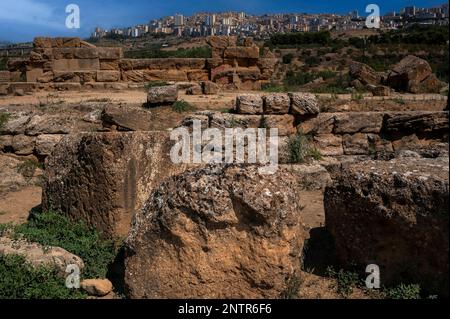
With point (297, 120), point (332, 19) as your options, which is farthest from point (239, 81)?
point (332, 19)

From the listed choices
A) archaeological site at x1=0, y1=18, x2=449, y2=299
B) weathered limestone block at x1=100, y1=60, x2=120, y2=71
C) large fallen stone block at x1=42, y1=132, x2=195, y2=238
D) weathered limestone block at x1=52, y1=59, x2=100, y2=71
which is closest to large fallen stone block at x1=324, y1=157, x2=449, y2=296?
archaeological site at x1=0, y1=18, x2=449, y2=299

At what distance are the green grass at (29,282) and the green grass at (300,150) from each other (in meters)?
5.09

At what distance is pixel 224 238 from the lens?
3.98 m

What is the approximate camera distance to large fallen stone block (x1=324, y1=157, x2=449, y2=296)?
387cm

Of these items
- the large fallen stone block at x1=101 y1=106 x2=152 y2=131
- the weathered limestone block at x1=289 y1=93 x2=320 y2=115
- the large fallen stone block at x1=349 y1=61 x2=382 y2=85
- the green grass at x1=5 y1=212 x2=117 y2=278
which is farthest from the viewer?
the large fallen stone block at x1=349 y1=61 x2=382 y2=85

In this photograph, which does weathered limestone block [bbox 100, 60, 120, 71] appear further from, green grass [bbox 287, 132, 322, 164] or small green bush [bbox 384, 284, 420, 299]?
small green bush [bbox 384, 284, 420, 299]

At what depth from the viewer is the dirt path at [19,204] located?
22.0 ft

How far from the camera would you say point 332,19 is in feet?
233

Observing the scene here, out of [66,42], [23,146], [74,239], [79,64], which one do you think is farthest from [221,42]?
[74,239]

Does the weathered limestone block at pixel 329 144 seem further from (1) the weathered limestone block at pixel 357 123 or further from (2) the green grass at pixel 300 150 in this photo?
(2) the green grass at pixel 300 150

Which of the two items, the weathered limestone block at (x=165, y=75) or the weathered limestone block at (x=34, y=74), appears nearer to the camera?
the weathered limestone block at (x=34, y=74)

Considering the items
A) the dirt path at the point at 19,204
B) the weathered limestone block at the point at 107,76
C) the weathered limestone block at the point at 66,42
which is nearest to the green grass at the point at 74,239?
the dirt path at the point at 19,204

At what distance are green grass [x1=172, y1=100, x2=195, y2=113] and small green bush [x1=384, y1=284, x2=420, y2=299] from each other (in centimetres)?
781

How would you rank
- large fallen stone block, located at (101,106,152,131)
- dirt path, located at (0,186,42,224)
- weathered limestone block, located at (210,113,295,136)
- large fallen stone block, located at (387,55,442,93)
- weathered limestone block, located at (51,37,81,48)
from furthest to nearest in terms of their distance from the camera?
weathered limestone block, located at (51,37,81,48) < large fallen stone block, located at (387,55,442,93) < weathered limestone block, located at (210,113,295,136) < large fallen stone block, located at (101,106,152,131) < dirt path, located at (0,186,42,224)
